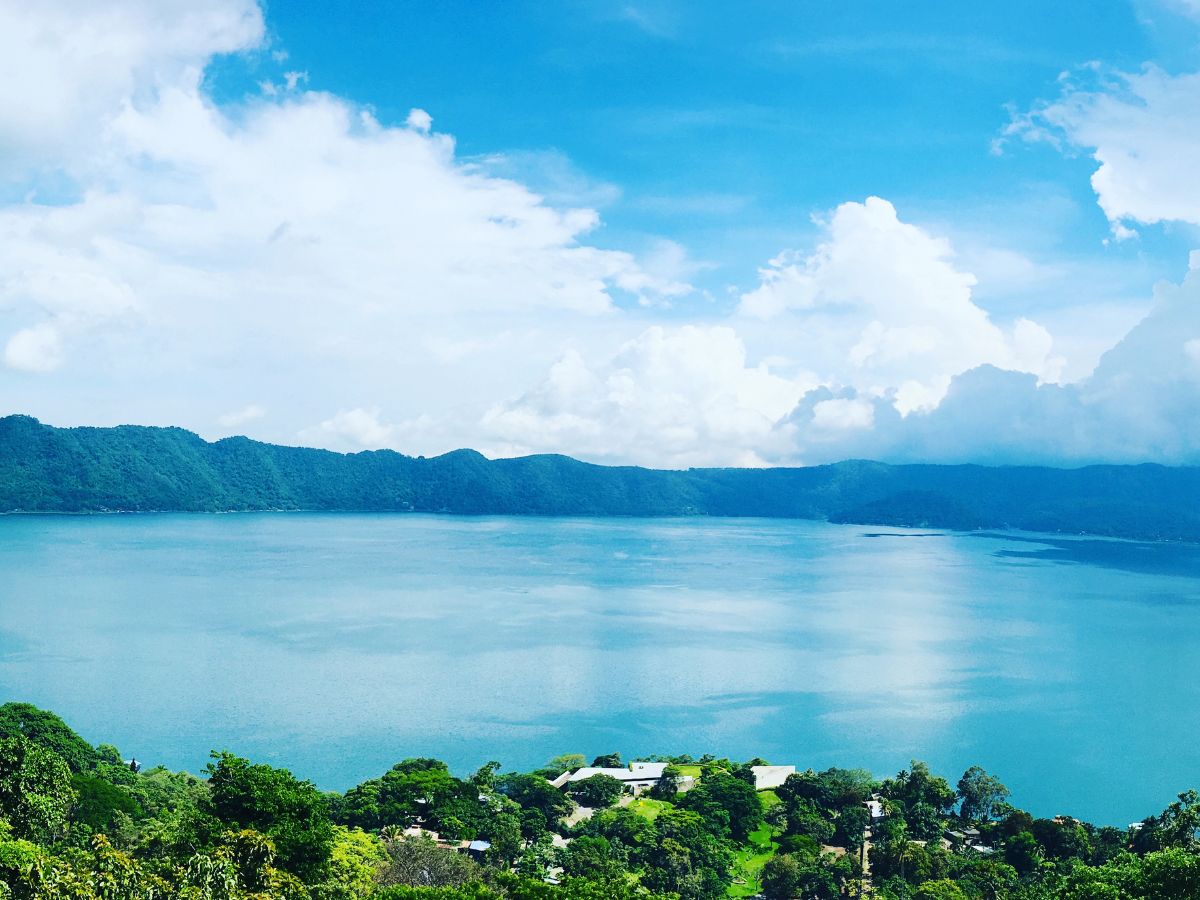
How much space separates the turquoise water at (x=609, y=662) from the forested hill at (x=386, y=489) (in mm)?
60187

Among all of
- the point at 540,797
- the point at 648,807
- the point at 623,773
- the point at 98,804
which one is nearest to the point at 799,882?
the point at 648,807

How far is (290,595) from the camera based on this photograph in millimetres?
67625

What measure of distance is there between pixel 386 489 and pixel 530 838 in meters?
176

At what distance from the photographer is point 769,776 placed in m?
29.2

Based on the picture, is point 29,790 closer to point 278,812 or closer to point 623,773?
point 278,812

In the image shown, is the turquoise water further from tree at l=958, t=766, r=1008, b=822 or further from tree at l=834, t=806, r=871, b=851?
tree at l=834, t=806, r=871, b=851

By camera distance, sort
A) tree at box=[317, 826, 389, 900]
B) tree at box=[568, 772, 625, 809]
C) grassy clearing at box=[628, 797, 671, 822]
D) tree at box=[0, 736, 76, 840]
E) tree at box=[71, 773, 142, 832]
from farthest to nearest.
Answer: tree at box=[568, 772, 625, 809] → grassy clearing at box=[628, 797, 671, 822] → tree at box=[71, 773, 142, 832] → tree at box=[0, 736, 76, 840] → tree at box=[317, 826, 389, 900]

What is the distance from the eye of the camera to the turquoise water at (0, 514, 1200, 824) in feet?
116

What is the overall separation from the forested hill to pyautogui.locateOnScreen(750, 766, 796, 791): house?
460 feet

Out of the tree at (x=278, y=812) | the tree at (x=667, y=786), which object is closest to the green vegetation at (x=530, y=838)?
the tree at (x=278, y=812)

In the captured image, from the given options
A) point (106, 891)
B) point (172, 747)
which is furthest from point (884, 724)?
point (106, 891)

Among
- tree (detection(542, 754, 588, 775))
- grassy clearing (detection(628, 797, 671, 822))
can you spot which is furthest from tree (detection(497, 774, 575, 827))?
tree (detection(542, 754, 588, 775))

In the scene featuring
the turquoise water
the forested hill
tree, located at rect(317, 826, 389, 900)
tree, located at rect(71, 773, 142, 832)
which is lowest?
the turquoise water

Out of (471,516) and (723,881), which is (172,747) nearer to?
(723,881)
